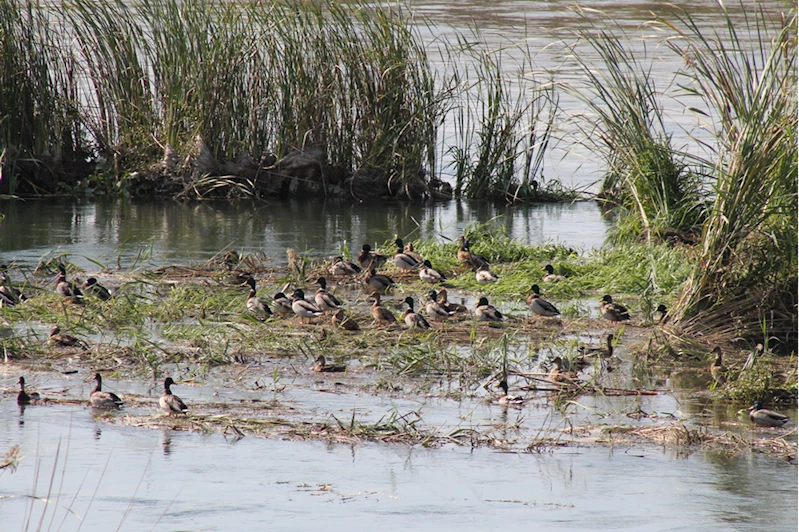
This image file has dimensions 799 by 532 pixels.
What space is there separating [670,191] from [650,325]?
2.87 meters

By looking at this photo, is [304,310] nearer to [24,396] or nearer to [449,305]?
[449,305]

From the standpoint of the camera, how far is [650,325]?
10039 mm

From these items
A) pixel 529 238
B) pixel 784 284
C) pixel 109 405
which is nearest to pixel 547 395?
pixel 784 284

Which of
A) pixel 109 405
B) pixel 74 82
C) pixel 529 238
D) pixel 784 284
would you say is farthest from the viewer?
pixel 74 82

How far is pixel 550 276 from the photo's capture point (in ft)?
38.2

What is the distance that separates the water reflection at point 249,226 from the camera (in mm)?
13688

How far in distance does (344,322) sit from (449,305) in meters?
1.04

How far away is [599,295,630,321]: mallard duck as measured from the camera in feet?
33.2

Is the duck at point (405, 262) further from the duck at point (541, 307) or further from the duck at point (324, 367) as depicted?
the duck at point (324, 367)

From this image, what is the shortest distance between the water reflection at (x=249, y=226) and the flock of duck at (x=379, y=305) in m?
1.31

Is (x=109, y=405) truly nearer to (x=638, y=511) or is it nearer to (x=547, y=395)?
(x=547, y=395)

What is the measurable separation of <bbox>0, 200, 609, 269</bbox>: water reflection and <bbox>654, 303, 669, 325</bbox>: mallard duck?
3.62 meters

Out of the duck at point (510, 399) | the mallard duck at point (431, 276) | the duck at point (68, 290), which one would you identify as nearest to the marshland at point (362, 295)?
the duck at point (510, 399)

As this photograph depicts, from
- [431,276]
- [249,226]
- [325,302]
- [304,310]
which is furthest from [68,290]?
[249,226]
